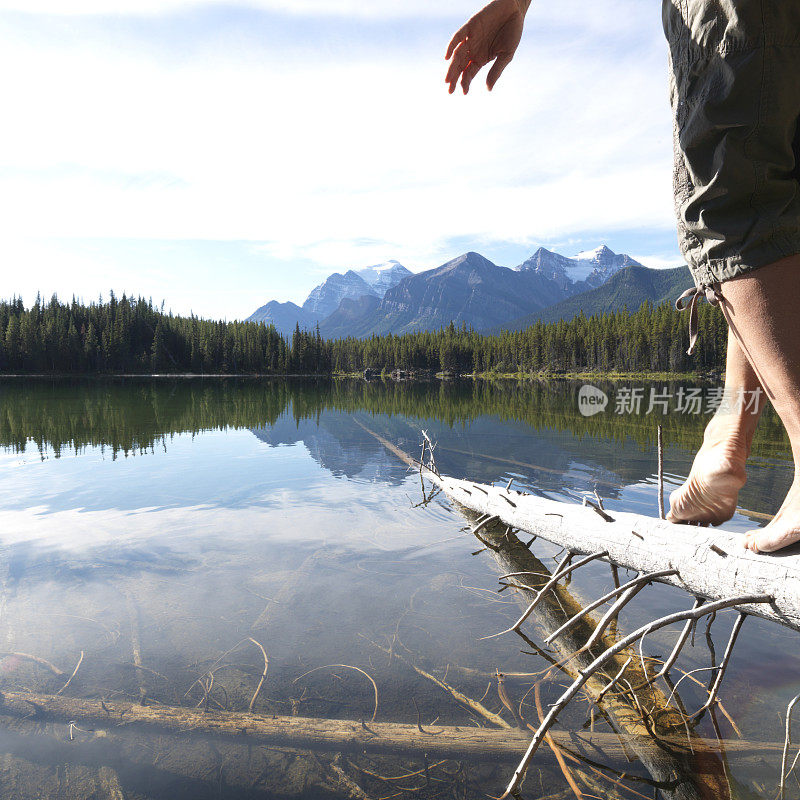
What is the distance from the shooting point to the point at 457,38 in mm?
2021

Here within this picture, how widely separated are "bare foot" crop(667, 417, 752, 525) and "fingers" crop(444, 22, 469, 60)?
1.93 metres

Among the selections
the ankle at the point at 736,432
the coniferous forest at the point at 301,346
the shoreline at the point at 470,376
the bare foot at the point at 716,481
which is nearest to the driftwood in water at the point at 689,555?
the bare foot at the point at 716,481

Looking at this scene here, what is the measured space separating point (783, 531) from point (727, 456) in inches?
21.2

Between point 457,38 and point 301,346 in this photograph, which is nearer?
point 457,38

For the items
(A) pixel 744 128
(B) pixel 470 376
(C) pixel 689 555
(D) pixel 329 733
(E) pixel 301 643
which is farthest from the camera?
(B) pixel 470 376

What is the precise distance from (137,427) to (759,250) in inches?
629

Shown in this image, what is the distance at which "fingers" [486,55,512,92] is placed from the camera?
2177 millimetres

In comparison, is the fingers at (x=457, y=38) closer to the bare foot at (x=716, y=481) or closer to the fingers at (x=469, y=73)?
the fingers at (x=469, y=73)

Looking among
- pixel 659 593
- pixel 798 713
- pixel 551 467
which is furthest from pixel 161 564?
pixel 551 467

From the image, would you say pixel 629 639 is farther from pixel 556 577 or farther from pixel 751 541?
pixel 556 577

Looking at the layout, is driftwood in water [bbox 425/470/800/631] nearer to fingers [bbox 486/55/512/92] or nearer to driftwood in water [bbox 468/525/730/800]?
driftwood in water [bbox 468/525/730/800]

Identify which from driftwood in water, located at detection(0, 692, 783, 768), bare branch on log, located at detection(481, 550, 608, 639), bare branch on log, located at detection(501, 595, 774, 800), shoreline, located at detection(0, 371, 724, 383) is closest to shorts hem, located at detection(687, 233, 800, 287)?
bare branch on log, located at detection(501, 595, 774, 800)

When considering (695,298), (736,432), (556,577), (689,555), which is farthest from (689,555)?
(695,298)

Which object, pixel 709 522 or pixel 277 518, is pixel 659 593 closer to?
pixel 709 522
